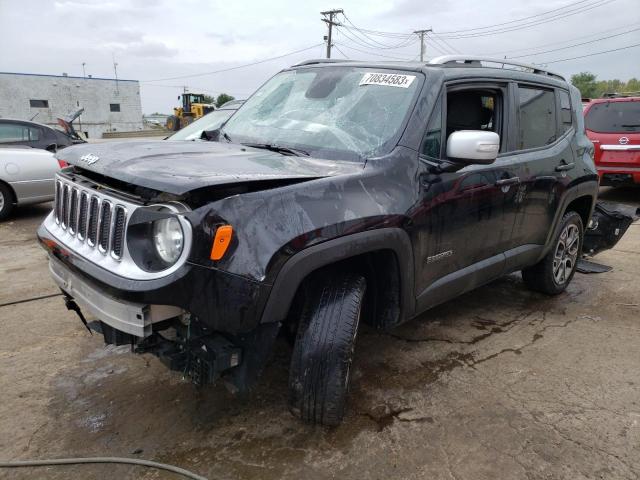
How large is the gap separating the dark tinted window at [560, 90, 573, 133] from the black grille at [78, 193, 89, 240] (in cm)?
372

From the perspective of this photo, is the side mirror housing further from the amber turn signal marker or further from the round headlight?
the round headlight

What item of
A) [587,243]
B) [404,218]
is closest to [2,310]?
[404,218]

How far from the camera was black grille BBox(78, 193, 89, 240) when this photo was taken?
2.55 meters

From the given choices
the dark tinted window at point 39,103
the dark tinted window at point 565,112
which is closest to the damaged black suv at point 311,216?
the dark tinted window at point 565,112

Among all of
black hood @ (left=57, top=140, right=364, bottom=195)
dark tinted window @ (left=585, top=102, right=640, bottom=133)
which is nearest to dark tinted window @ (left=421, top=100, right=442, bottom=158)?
black hood @ (left=57, top=140, right=364, bottom=195)

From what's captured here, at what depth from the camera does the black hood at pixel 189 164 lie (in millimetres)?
2121

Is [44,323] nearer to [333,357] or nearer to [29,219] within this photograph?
[333,357]

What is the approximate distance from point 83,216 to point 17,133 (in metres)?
7.37

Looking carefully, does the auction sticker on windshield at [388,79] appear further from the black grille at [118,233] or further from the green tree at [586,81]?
the green tree at [586,81]

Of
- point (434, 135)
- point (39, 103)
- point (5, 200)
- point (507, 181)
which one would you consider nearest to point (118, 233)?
point (434, 135)

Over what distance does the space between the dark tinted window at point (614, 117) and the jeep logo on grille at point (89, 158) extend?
30.2 ft

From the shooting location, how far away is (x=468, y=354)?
11.7 ft

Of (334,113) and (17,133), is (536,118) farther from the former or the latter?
(17,133)

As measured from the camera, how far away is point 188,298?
205cm
